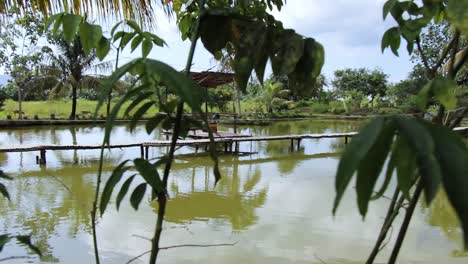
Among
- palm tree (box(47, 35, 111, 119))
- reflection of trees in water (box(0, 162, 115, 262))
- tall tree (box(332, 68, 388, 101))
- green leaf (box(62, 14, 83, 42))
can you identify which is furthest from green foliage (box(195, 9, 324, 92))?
tall tree (box(332, 68, 388, 101))

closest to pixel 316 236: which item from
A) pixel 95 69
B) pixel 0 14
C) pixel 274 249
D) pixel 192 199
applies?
pixel 274 249

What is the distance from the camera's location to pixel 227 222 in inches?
→ 190

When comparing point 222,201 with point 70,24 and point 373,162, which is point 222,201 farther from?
point 373,162

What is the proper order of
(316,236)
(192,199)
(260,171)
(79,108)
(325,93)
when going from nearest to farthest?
1. (316,236)
2. (192,199)
3. (260,171)
4. (79,108)
5. (325,93)

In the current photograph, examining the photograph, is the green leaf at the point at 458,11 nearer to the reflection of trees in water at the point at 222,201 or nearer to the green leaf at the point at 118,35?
the green leaf at the point at 118,35

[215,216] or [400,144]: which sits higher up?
[400,144]

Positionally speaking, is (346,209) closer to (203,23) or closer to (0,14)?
(0,14)

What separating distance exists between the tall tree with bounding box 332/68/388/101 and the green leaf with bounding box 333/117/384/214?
31671 mm

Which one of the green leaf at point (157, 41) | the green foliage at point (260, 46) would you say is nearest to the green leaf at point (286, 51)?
the green foliage at point (260, 46)

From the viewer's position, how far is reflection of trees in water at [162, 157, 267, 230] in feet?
16.5

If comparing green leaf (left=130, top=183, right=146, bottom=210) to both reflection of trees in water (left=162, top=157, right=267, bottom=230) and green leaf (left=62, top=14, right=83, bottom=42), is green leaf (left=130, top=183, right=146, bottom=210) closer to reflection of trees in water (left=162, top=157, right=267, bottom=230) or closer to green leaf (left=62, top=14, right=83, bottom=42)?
green leaf (left=62, top=14, right=83, bottom=42)

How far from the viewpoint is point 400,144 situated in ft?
1.38

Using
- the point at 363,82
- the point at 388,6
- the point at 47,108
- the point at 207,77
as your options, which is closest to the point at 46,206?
the point at 207,77

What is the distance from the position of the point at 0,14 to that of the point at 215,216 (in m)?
3.57
